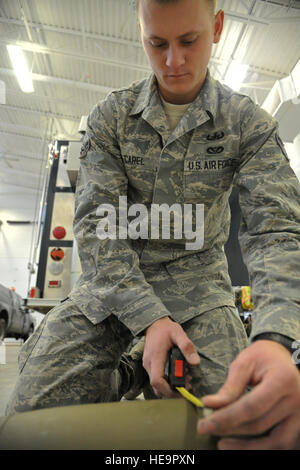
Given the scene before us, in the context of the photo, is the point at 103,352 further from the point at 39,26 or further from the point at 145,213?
the point at 39,26

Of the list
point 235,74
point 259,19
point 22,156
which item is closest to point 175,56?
point 259,19

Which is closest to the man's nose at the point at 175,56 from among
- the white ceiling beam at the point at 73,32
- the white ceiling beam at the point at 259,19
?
the white ceiling beam at the point at 259,19

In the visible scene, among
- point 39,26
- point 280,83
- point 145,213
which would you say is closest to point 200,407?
point 145,213

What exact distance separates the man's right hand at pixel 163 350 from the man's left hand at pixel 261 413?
0.20 meters

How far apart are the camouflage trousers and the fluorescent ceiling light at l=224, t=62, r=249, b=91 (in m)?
5.41

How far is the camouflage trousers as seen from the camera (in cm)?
80

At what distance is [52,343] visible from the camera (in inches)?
34.5

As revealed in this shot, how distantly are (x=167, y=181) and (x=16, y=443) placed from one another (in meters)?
0.74

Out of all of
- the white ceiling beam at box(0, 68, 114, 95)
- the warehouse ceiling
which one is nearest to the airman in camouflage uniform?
the warehouse ceiling

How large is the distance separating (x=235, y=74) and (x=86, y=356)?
5.71 m

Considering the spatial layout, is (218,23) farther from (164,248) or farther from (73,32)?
(73,32)

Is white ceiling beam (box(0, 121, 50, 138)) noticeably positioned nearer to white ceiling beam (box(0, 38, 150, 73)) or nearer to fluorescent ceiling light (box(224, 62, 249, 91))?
white ceiling beam (box(0, 38, 150, 73))

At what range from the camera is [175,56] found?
844 millimetres

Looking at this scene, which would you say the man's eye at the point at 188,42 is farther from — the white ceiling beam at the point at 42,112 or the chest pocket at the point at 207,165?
the white ceiling beam at the point at 42,112
